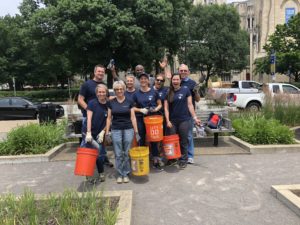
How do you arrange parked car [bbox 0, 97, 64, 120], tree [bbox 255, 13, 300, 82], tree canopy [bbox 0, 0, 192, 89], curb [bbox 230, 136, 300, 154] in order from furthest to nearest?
tree [bbox 255, 13, 300, 82] < tree canopy [bbox 0, 0, 192, 89] < parked car [bbox 0, 97, 64, 120] < curb [bbox 230, 136, 300, 154]

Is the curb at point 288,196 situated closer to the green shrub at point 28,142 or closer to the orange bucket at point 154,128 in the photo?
the orange bucket at point 154,128

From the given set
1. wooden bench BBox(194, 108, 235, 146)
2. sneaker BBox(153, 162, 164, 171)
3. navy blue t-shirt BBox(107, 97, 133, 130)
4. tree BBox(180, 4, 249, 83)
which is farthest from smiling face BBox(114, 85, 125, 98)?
tree BBox(180, 4, 249, 83)

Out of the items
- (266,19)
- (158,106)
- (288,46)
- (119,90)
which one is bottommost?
(158,106)

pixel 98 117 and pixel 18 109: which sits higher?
pixel 98 117

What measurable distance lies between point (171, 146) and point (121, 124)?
3.60 feet

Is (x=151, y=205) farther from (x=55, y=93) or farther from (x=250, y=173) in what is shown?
(x=55, y=93)

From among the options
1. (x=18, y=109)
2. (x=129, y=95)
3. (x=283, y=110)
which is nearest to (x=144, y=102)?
(x=129, y=95)

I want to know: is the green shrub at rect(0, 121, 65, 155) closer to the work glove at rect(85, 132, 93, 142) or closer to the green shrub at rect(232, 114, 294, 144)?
the work glove at rect(85, 132, 93, 142)

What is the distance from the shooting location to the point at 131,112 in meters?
5.86

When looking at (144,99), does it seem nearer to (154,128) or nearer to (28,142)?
(154,128)

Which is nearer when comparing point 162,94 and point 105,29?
point 162,94

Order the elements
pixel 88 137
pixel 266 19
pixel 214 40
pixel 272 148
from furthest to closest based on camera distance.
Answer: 1. pixel 266 19
2. pixel 214 40
3. pixel 272 148
4. pixel 88 137

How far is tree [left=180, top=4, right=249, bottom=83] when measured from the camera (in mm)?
38156

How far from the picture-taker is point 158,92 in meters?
6.59
